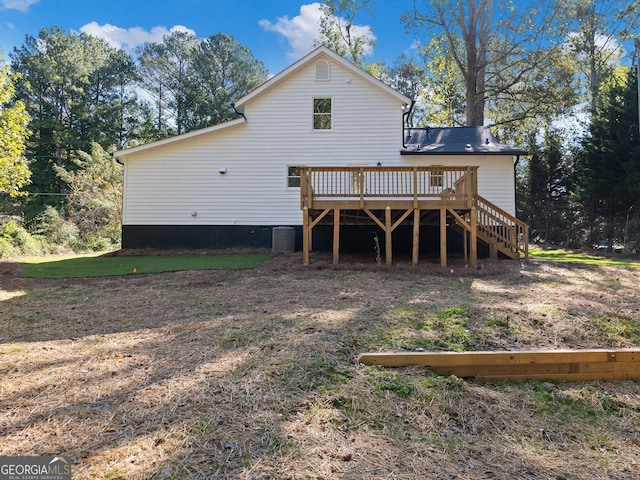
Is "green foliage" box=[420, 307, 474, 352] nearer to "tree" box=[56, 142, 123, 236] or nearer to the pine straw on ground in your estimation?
the pine straw on ground

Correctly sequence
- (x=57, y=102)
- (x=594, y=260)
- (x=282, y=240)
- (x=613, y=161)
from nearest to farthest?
(x=594, y=260) → (x=282, y=240) → (x=613, y=161) → (x=57, y=102)

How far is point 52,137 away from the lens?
25312 millimetres

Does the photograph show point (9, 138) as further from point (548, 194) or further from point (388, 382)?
point (548, 194)

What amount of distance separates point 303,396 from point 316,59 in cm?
1303

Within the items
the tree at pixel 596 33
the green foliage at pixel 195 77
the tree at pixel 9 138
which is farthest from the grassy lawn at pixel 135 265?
the green foliage at pixel 195 77

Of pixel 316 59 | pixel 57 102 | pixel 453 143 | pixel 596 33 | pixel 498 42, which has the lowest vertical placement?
pixel 453 143

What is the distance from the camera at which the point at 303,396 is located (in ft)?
8.23

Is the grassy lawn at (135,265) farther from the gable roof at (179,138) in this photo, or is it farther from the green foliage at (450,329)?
the green foliage at (450,329)

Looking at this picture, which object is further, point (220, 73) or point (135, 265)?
point (220, 73)

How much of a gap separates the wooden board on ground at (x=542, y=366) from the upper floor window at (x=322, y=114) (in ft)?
37.5

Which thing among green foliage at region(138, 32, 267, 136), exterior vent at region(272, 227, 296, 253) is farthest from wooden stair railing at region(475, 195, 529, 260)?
green foliage at region(138, 32, 267, 136)

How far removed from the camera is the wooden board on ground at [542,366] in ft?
9.53

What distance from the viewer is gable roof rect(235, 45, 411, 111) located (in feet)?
42.0

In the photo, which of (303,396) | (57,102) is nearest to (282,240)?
(303,396)
